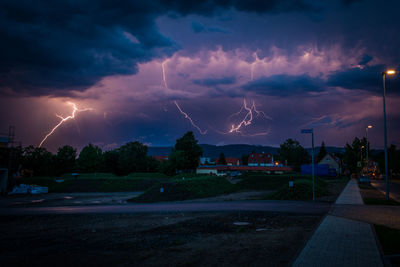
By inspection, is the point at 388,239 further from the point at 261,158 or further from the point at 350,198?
the point at 261,158

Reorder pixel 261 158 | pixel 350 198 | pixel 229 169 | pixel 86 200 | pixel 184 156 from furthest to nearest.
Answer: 1. pixel 261 158
2. pixel 229 169
3. pixel 184 156
4. pixel 86 200
5. pixel 350 198

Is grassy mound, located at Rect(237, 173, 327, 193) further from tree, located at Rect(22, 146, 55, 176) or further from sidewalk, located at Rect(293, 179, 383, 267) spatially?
tree, located at Rect(22, 146, 55, 176)

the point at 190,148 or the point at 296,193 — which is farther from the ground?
the point at 190,148

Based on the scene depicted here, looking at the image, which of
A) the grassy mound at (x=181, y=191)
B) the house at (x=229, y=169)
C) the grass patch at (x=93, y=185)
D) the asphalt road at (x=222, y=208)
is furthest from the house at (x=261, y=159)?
the asphalt road at (x=222, y=208)

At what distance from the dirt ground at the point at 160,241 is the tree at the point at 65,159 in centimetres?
6350

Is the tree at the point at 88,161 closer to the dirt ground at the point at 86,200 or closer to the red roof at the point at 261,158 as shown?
the dirt ground at the point at 86,200

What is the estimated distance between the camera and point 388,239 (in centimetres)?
895

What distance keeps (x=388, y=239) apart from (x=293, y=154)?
388 ft

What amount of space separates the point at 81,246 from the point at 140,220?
227 inches

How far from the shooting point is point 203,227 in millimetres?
12352

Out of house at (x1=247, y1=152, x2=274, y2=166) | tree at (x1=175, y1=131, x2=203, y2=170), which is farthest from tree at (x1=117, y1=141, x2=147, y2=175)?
house at (x1=247, y1=152, x2=274, y2=166)

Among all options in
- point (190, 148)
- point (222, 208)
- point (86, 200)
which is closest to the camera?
point (222, 208)

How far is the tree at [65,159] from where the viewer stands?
73869mm

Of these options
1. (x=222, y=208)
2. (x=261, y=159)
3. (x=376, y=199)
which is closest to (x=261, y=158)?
(x=261, y=159)
